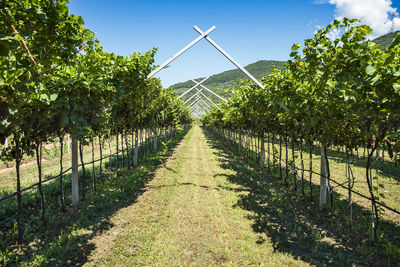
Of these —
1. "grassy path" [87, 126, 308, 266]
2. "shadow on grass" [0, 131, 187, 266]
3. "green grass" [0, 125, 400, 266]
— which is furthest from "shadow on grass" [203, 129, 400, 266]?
"shadow on grass" [0, 131, 187, 266]

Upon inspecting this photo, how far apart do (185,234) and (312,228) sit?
3108mm

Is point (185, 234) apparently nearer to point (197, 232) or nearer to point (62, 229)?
point (197, 232)

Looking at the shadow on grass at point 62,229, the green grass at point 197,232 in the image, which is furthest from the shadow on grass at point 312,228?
the shadow on grass at point 62,229

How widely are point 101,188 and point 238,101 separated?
27.6 ft

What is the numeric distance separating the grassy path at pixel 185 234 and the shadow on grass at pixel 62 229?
0.95 ft

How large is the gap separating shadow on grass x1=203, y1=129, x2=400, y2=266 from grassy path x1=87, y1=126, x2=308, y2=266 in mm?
255

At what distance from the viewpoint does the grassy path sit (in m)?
3.83

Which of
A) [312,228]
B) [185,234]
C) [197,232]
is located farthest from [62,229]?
[312,228]

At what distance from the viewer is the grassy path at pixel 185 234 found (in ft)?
12.6

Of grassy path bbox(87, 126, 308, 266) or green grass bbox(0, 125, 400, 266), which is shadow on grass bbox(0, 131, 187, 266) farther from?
grassy path bbox(87, 126, 308, 266)

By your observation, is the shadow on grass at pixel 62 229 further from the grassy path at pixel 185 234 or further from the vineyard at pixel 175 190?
the grassy path at pixel 185 234

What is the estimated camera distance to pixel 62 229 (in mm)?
4672

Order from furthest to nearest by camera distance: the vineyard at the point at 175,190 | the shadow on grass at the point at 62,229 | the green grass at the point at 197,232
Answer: the green grass at the point at 197,232 < the shadow on grass at the point at 62,229 < the vineyard at the point at 175,190

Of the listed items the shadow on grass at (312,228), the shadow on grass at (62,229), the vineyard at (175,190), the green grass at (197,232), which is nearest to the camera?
the vineyard at (175,190)
